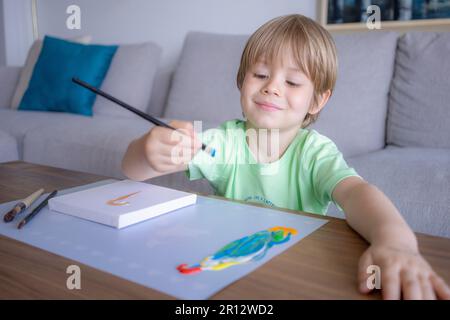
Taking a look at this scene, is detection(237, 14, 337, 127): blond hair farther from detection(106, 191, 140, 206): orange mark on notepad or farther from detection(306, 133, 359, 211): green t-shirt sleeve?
detection(106, 191, 140, 206): orange mark on notepad

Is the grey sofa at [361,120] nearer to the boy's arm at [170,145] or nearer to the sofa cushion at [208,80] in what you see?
the sofa cushion at [208,80]

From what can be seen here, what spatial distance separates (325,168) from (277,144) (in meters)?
0.16

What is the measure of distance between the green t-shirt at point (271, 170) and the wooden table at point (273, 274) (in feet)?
0.91

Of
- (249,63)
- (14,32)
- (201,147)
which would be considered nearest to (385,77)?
(249,63)

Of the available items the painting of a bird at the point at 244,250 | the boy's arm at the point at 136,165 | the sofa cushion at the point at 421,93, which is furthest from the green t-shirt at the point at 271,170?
the sofa cushion at the point at 421,93

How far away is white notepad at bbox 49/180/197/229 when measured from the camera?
564 millimetres

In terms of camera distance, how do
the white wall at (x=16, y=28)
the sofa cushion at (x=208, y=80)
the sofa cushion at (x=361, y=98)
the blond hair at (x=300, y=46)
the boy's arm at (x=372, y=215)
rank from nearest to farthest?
the boy's arm at (x=372, y=215), the blond hair at (x=300, y=46), the sofa cushion at (x=361, y=98), the sofa cushion at (x=208, y=80), the white wall at (x=16, y=28)

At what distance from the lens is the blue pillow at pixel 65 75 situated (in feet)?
7.16

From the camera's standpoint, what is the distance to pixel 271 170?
88 cm

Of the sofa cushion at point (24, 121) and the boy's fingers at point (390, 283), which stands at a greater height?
the boy's fingers at point (390, 283)

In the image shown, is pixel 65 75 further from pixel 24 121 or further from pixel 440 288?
pixel 440 288

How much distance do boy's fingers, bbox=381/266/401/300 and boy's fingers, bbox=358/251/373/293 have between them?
1 cm

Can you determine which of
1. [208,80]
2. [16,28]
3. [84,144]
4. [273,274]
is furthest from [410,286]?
[16,28]
